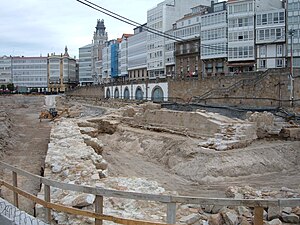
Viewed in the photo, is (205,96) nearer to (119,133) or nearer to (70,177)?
(119,133)

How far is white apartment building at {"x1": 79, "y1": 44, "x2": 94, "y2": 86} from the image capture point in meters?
116

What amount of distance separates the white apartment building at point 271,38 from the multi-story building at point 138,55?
93.5 ft

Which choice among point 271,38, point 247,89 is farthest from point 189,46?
point 247,89

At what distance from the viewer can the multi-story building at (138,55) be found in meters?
69.6

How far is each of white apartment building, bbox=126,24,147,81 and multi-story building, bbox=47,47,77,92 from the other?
4440cm

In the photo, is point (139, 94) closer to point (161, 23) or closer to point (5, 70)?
point (161, 23)

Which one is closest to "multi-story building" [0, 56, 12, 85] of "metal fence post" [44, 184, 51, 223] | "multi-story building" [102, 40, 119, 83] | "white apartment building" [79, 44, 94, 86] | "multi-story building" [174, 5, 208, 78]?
"white apartment building" [79, 44, 94, 86]

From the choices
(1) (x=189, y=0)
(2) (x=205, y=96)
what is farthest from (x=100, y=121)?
(1) (x=189, y=0)

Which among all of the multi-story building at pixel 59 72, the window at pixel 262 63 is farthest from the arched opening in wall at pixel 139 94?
the multi-story building at pixel 59 72

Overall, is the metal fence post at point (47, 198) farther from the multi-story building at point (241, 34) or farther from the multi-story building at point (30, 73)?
the multi-story building at point (30, 73)

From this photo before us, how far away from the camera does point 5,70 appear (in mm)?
120688

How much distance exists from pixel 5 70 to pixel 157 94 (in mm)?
89389

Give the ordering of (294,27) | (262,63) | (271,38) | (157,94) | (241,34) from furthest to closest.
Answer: (157,94), (241,34), (262,63), (271,38), (294,27)

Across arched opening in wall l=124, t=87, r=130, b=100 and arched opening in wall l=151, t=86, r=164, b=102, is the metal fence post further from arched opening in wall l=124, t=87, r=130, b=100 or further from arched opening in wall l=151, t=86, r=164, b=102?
arched opening in wall l=124, t=87, r=130, b=100
